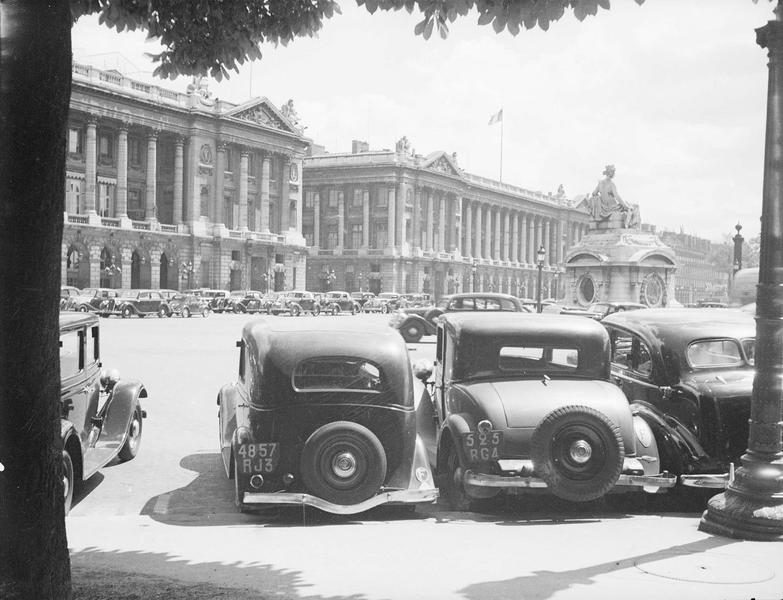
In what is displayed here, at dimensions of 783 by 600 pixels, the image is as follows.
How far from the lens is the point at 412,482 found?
7.86 m

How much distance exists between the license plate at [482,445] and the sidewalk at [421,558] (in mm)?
578

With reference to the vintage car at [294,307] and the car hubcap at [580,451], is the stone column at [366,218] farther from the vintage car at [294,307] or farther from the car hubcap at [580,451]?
the car hubcap at [580,451]

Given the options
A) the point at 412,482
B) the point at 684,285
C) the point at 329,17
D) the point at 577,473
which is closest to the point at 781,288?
the point at 577,473

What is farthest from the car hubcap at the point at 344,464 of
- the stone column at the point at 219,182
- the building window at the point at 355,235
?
the building window at the point at 355,235

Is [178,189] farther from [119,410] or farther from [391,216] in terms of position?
[119,410]

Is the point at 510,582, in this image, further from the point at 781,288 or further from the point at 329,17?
the point at 329,17

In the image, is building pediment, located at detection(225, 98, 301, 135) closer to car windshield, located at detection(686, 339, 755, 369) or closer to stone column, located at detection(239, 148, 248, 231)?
stone column, located at detection(239, 148, 248, 231)

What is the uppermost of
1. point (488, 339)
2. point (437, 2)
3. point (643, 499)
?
point (437, 2)

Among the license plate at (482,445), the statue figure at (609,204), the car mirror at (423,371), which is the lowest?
the license plate at (482,445)

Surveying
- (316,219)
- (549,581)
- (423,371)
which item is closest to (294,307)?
(316,219)

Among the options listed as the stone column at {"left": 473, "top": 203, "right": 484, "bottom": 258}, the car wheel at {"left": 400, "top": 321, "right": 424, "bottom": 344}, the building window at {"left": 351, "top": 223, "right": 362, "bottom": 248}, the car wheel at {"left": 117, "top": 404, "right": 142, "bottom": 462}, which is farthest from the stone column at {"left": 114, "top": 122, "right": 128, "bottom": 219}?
the car wheel at {"left": 117, "top": 404, "right": 142, "bottom": 462}

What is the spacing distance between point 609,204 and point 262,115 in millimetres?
48075

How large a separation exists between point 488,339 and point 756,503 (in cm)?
306

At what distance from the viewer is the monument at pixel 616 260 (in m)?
41.7
